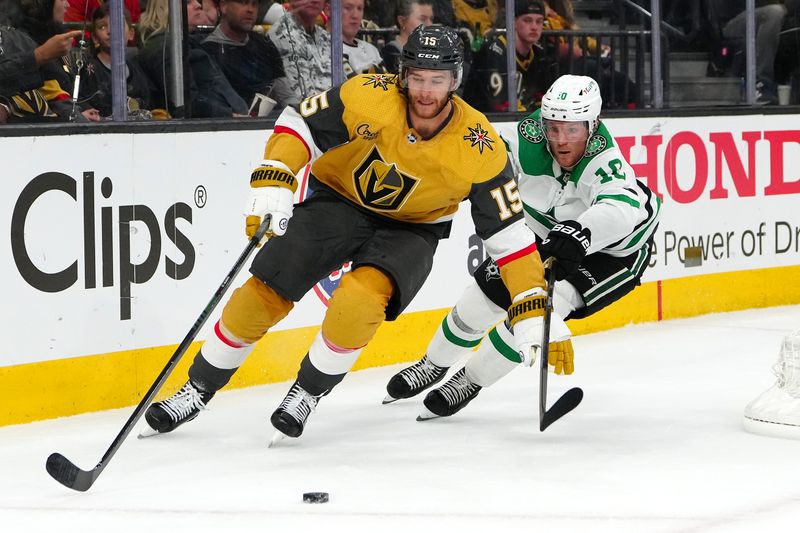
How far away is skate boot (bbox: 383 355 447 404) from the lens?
4.41 m

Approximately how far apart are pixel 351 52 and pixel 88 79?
4.03 ft

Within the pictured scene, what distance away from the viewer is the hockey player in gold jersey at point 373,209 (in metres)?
3.71

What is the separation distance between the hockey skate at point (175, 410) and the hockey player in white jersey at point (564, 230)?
72 centimetres

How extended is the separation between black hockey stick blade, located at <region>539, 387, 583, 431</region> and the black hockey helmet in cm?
93

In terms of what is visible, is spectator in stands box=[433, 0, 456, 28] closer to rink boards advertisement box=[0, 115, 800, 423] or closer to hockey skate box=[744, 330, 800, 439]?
rink boards advertisement box=[0, 115, 800, 423]

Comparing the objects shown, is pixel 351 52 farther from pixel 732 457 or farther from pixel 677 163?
pixel 732 457

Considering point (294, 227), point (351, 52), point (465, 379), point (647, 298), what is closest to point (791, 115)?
point (647, 298)

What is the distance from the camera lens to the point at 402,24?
18.0ft

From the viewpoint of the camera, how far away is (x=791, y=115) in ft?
22.5

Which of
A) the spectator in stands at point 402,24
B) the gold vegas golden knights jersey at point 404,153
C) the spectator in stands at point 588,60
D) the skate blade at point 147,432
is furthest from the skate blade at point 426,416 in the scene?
the spectator in stands at point 588,60

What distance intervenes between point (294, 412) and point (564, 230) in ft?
3.05

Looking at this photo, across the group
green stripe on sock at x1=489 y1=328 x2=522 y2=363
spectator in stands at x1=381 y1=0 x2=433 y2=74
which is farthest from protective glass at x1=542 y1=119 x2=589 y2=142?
spectator in stands at x1=381 y1=0 x2=433 y2=74

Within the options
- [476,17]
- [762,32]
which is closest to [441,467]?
[476,17]

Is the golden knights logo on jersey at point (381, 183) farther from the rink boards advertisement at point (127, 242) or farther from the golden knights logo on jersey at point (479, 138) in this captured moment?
the rink boards advertisement at point (127, 242)
